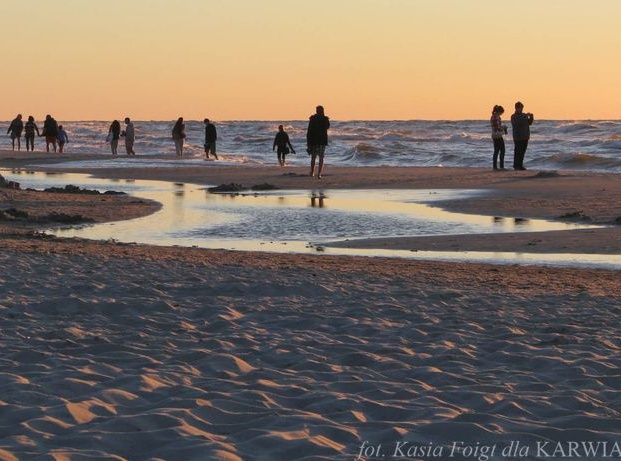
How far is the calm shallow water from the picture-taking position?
13.7 metres

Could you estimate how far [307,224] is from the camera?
16.8 m

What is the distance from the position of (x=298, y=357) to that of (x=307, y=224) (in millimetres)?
9449

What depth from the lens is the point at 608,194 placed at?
21.0 metres

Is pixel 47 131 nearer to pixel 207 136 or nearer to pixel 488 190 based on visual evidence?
pixel 207 136

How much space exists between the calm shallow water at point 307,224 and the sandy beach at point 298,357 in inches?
40.2

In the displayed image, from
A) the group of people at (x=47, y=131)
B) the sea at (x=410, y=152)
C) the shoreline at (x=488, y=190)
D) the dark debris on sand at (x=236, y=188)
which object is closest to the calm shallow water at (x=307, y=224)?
the shoreline at (x=488, y=190)

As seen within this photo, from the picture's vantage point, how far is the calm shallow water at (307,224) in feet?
45.1

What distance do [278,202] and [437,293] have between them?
1113cm

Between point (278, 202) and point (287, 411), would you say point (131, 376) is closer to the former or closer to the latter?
point (287, 411)

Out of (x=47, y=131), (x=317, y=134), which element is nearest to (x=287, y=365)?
(x=317, y=134)

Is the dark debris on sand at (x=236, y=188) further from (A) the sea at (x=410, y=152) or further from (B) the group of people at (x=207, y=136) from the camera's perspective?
(B) the group of people at (x=207, y=136)

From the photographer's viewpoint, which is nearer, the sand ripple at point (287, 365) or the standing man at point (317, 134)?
the sand ripple at point (287, 365)

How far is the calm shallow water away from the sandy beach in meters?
1.02

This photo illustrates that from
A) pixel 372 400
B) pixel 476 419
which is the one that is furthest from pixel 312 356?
pixel 476 419
